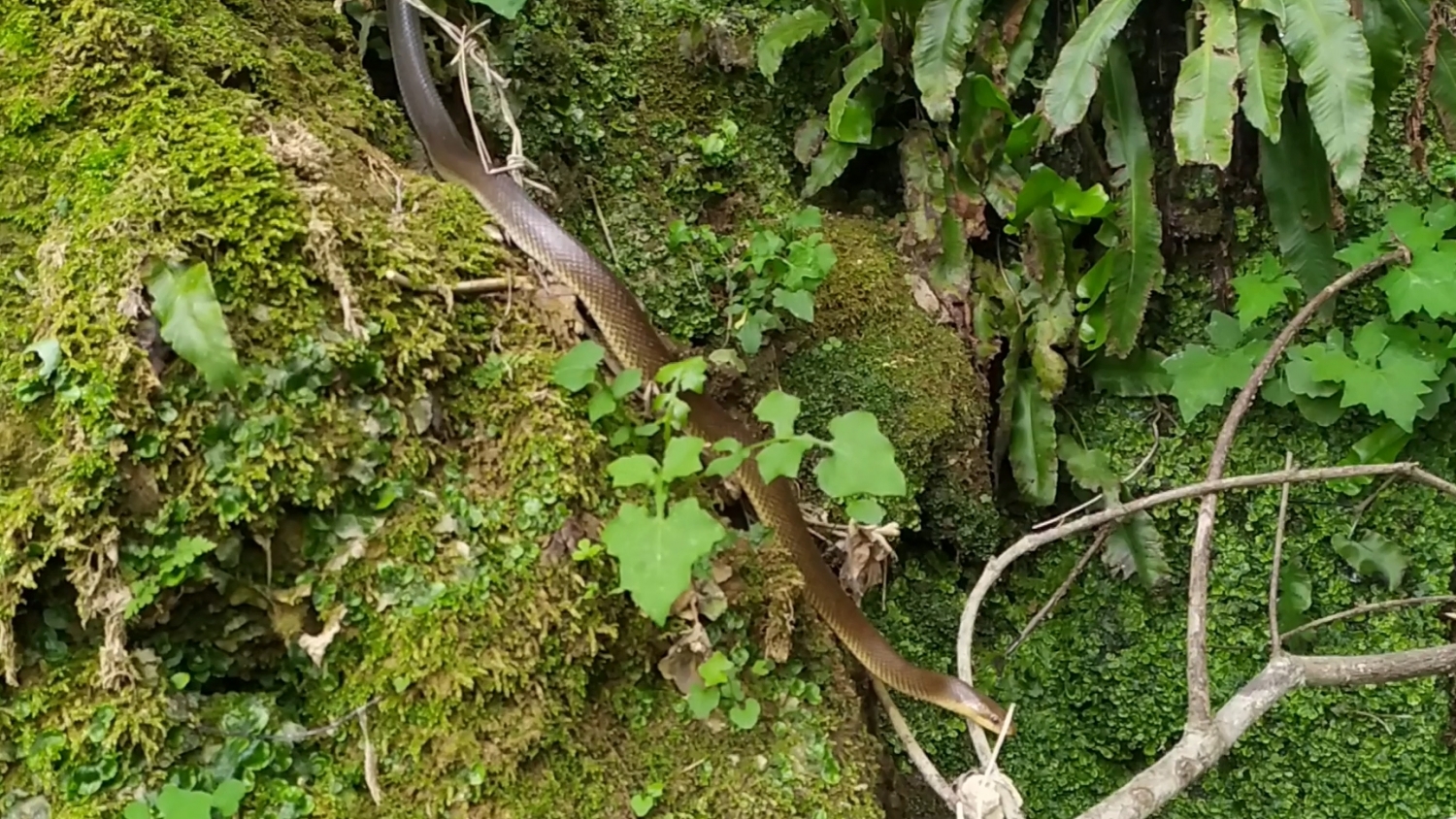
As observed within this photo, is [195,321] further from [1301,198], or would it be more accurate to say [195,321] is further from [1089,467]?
[1301,198]

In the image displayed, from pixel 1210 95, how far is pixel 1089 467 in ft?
3.91

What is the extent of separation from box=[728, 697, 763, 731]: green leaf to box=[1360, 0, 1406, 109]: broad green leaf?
2546mm

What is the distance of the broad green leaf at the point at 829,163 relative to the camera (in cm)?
301

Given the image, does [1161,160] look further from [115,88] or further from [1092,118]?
[115,88]

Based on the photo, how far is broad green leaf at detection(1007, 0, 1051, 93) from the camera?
292 cm

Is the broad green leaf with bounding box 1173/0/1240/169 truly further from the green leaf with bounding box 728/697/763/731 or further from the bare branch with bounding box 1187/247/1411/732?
the green leaf with bounding box 728/697/763/731

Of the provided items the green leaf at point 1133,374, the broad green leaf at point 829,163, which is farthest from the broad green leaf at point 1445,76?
the broad green leaf at point 829,163

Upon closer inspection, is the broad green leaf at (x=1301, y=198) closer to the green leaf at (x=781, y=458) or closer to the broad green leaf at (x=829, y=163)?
the broad green leaf at (x=829, y=163)

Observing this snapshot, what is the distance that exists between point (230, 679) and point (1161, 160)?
121 inches

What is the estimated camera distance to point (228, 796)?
1.33 m

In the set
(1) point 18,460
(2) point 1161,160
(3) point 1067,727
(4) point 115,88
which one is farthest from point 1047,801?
(4) point 115,88

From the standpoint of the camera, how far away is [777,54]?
2939 mm

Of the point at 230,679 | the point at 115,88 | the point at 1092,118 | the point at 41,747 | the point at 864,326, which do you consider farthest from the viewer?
the point at 1092,118

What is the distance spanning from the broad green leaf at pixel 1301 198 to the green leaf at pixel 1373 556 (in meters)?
0.81
